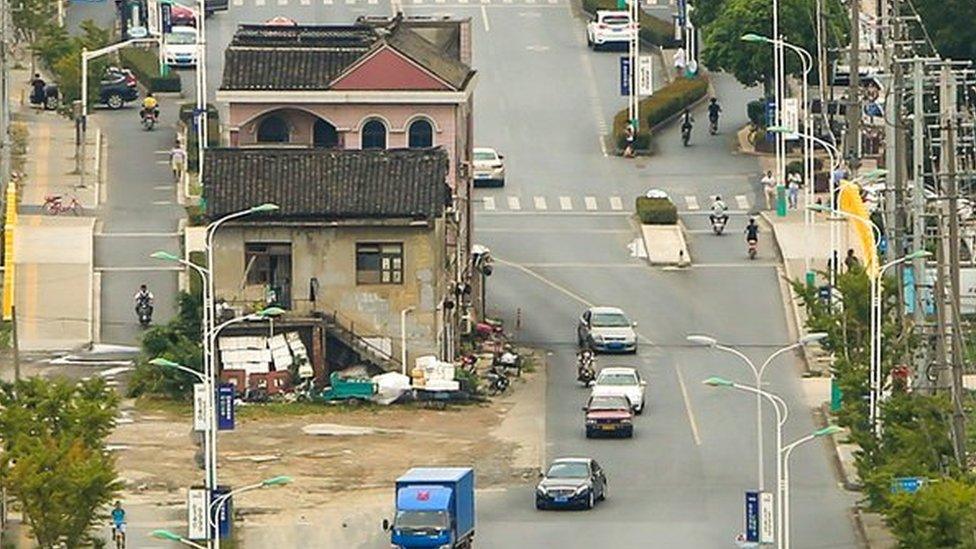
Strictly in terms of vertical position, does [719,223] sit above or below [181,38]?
below

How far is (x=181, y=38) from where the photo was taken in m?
181

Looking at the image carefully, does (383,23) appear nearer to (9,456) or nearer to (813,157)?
(813,157)

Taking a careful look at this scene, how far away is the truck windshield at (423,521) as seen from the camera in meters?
110

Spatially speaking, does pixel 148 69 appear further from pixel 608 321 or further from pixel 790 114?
pixel 608 321

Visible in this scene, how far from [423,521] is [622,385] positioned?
22.6 meters

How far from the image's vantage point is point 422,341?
447 ft

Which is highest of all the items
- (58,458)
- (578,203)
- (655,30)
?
(655,30)

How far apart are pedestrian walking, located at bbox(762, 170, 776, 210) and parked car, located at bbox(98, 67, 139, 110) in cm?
2723

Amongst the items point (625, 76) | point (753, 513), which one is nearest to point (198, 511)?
point (753, 513)

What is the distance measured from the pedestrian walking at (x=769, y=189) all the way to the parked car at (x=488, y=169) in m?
10.3

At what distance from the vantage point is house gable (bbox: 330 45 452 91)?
144 metres

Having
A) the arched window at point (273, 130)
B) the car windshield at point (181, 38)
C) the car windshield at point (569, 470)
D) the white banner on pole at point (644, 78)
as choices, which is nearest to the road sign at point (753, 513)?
the car windshield at point (569, 470)

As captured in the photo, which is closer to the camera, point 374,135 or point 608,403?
point 608,403

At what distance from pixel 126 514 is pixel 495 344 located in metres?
28.6
